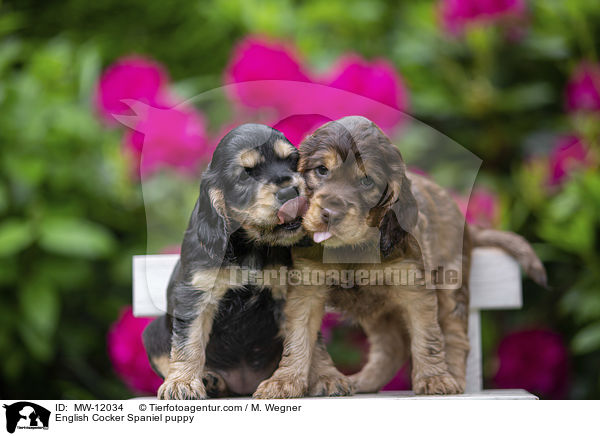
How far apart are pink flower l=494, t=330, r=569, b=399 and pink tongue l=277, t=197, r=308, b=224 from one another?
2.19 m

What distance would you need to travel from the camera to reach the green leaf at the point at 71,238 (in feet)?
11.4

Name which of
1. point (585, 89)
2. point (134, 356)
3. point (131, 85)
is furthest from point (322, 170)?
point (585, 89)

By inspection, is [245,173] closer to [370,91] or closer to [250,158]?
[250,158]

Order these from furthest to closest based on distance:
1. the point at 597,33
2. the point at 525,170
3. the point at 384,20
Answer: the point at 384,20
the point at 597,33
the point at 525,170

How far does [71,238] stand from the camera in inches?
136

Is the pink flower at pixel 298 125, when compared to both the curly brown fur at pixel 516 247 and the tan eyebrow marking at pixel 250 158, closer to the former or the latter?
the tan eyebrow marking at pixel 250 158

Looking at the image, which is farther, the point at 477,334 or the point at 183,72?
the point at 183,72
